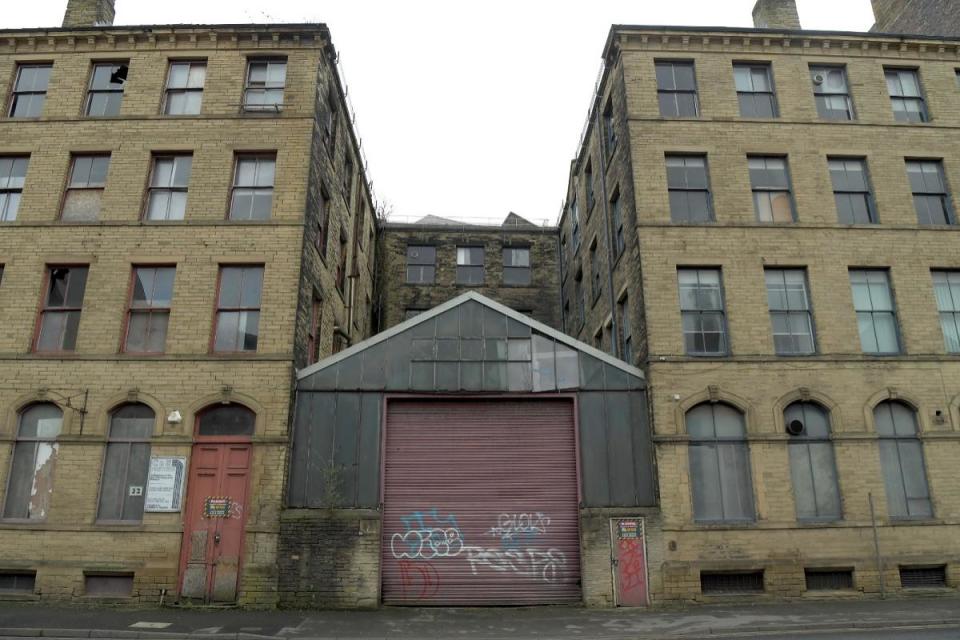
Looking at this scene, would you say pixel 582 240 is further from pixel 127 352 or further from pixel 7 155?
pixel 7 155

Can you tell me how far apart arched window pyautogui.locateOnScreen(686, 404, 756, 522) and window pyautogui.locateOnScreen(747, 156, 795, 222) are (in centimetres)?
510

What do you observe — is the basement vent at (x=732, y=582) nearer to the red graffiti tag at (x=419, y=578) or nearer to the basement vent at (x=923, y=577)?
the basement vent at (x=923, y=577)

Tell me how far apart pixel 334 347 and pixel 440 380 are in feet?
19.9

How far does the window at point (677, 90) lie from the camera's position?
16.9 m

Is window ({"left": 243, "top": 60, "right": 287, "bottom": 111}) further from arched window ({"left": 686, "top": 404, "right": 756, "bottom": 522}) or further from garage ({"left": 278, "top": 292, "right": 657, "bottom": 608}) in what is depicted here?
arched window ({"left": 686, "top": 404, "right": 756, "bottom": 522})

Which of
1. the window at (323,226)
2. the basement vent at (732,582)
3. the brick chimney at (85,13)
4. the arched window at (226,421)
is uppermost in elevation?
the brick chimney at (85,13)

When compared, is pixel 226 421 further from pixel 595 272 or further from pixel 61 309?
pixel 595 272

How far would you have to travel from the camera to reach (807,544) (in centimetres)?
1360

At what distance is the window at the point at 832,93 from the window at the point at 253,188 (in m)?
14.1

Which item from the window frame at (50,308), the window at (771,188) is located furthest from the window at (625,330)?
the window frame at (50,308)

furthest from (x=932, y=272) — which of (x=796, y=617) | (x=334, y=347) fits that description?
(x=334, y=347)

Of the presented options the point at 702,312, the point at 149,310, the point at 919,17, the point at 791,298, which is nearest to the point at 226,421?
the point at 149,310

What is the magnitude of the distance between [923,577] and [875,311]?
19.2 ft

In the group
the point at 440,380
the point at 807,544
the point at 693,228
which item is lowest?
the point at 807,544
